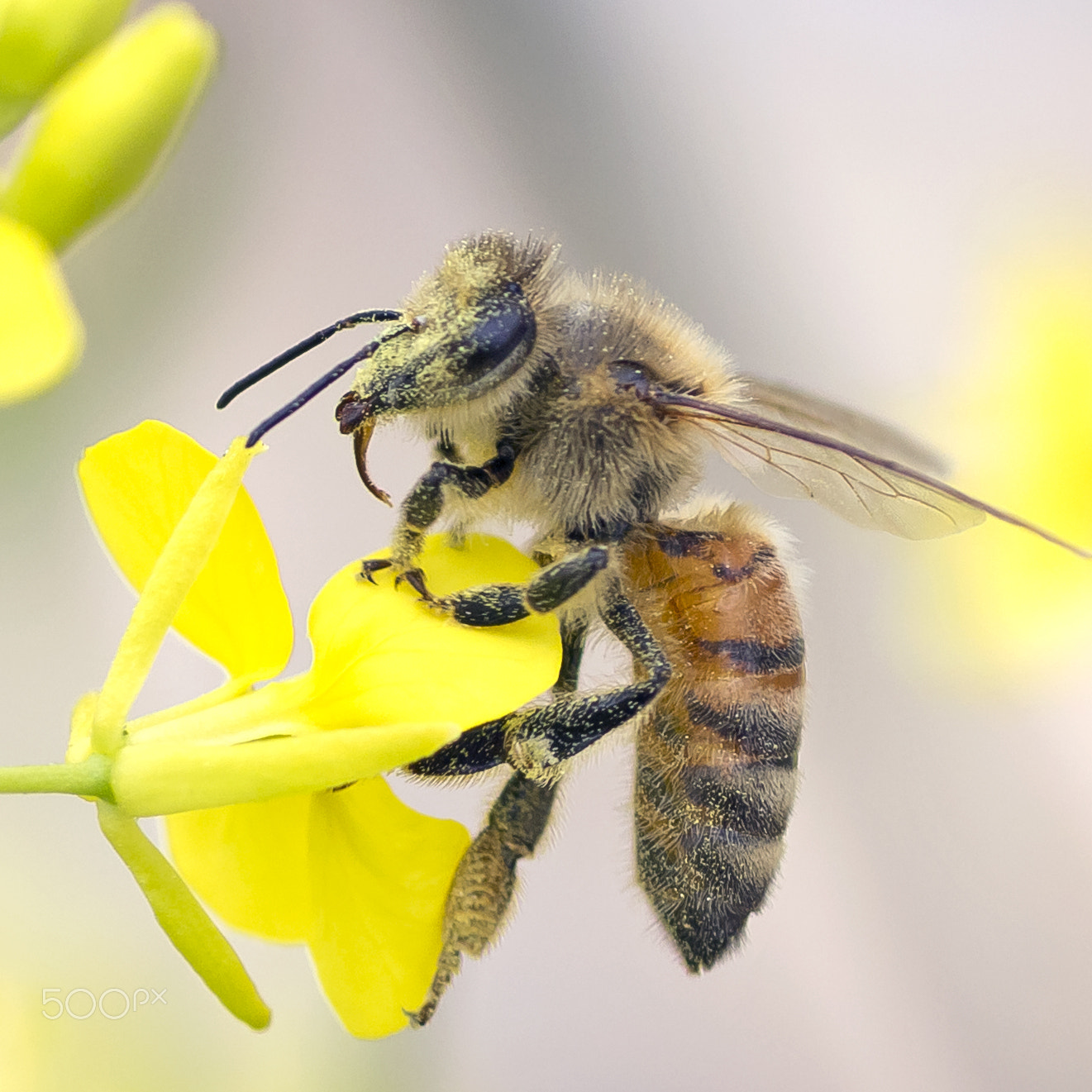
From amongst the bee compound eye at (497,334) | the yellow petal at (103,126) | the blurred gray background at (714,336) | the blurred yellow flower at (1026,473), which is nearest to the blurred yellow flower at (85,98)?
the yellow petal at (103,126)

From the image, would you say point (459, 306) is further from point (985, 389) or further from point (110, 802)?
point (985, 389)

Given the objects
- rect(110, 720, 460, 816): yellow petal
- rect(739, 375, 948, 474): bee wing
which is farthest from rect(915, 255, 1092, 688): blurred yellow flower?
rect(110, 720, 460, 816): yellow petal

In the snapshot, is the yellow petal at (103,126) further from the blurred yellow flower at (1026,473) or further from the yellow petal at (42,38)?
the blurred yellow flower at (1026,473)

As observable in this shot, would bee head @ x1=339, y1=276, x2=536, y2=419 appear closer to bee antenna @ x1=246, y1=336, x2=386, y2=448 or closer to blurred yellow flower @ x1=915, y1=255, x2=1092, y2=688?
bee antenna @ x1=246, y1=336, x2=386, y2=448

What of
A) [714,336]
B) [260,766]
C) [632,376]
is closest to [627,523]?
[632,376]

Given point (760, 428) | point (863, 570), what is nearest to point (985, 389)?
point (863, 570)

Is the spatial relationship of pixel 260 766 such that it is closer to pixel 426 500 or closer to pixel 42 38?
pixel 426 500
